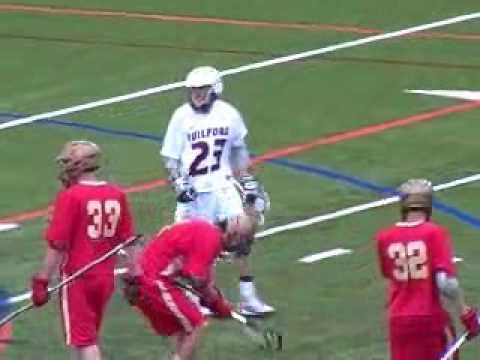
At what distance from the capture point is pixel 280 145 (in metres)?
20.8

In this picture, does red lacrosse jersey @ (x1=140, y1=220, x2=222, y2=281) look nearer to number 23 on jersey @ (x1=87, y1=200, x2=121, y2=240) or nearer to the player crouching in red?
the player crouching in red

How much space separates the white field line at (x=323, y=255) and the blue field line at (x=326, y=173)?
4.65 feet

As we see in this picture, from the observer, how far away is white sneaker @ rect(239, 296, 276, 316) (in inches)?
623

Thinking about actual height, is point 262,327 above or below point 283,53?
below

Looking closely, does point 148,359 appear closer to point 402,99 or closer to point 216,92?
point 216,92

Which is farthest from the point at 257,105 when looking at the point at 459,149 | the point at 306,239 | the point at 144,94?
the point at 306,239

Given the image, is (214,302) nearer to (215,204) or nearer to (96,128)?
(215,204)

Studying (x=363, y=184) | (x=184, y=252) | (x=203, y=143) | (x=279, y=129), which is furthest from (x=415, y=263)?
(x=279, y=129)

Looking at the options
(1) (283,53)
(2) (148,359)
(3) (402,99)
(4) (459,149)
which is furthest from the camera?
(1) (283,53)

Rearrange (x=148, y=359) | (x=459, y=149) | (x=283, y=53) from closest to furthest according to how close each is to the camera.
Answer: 1. (x=148, y=359)
2. (x=459, y=149)
3. (x=283, y=53)

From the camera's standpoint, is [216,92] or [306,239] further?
[306,239]

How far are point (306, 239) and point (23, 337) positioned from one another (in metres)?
3.37

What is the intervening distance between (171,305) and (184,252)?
39cm

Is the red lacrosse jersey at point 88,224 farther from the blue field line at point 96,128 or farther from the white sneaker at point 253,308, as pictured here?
the blue field line at point 96,128
